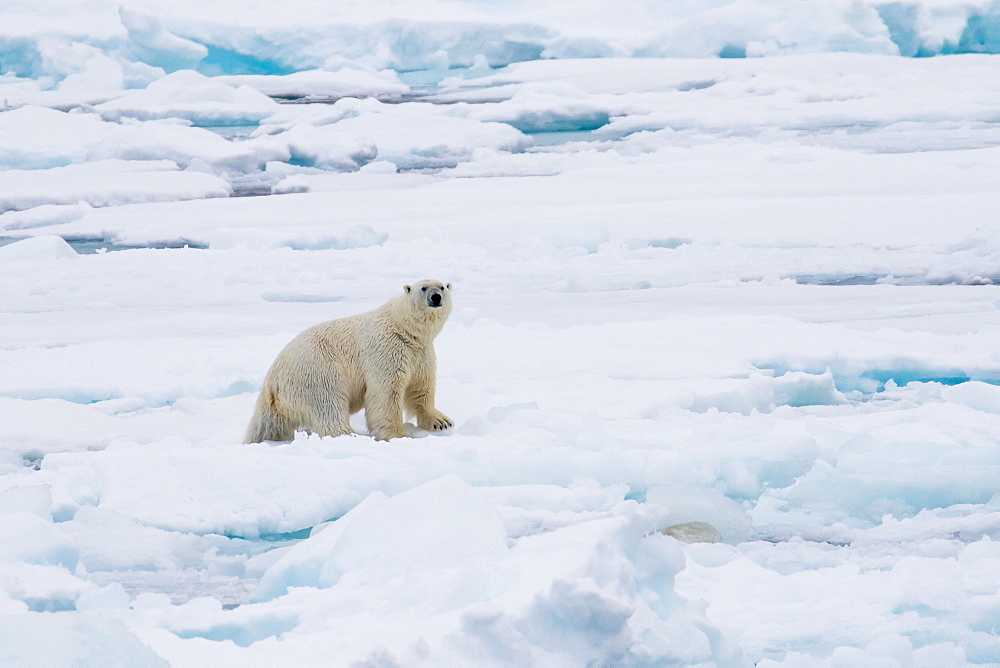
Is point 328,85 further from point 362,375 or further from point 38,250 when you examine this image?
point 362,375

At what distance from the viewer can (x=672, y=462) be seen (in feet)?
9.11

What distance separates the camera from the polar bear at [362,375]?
9.95 ft

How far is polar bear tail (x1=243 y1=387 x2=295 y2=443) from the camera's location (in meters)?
3.06

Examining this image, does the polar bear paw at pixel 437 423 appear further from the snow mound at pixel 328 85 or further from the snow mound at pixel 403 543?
the snow mound at pixel 328 85

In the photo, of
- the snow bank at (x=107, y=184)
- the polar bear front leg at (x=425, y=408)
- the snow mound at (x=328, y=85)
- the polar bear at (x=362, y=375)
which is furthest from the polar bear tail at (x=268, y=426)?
the snow mound at (x=328, y=85)

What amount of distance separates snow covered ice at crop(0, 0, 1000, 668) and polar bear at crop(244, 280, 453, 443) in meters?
0.10

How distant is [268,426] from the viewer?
306 centimetres

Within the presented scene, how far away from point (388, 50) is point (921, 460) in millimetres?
16928

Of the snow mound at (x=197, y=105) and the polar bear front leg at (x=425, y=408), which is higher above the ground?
the snow mound at (x=197, y=105)

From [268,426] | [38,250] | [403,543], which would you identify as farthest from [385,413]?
[38,250]

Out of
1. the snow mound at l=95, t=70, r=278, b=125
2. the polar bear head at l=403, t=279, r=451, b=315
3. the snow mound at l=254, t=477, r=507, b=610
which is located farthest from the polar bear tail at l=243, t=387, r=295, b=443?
the snow mound at l=95, t=70, r=278, b=125

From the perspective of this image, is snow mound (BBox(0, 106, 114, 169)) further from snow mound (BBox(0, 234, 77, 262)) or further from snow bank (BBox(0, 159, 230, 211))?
snow mound (BBox(0, 234, 77, 262))

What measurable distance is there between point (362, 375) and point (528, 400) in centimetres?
61

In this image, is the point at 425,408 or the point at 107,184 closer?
the point at 425,408
